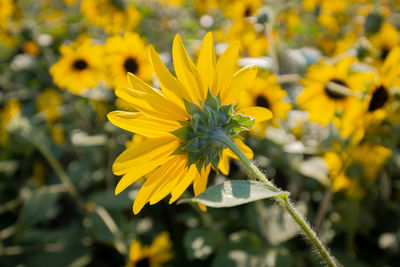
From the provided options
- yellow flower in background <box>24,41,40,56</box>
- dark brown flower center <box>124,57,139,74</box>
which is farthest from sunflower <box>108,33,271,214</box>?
yellow flower in background <box>24,41,40,56</box>

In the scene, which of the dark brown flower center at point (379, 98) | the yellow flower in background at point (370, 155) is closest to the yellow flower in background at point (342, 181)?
the yellow flower in background at point (370, 155)

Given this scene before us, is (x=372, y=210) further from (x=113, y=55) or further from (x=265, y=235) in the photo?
(x=113, y=55)

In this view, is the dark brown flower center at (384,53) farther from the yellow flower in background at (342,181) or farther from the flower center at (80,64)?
the flower center at (80,64)

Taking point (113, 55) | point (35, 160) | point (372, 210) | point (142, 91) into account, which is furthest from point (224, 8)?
point (142, 91)

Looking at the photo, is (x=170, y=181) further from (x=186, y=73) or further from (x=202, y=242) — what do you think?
(x=202, y=242)

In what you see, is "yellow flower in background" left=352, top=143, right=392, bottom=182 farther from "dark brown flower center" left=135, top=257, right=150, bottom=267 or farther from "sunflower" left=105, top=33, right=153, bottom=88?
"sunflower" left=105, top=33, right=153, bottom=88

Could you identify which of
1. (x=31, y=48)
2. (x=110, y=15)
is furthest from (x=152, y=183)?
(x=31, y=48)
